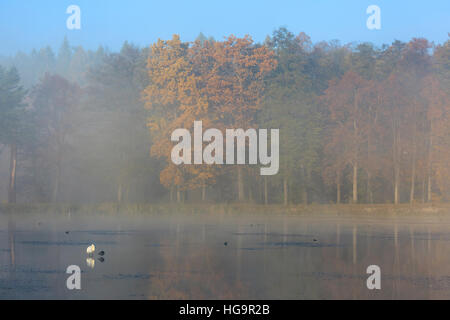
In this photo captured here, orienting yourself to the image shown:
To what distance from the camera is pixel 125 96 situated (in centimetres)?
7150

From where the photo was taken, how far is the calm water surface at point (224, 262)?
1922 centimetres

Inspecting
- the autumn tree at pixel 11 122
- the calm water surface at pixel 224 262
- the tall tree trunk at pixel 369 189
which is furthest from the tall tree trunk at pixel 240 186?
the autumn tree at pixel 11 122

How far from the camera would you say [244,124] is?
6550 centimetres

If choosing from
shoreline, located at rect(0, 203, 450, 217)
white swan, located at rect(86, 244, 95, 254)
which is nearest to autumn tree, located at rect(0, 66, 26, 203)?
shoreline, located at rect(0, 203, 450, 217)

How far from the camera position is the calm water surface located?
1922cm

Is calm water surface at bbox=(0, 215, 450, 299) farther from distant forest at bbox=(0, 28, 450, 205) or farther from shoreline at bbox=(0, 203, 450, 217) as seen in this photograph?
distant forest at bbox=(0, 28, 450, 205)

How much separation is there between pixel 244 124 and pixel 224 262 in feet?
134

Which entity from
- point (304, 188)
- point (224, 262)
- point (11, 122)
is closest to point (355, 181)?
point (304, 188)

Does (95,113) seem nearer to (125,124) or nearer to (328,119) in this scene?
(125,124)

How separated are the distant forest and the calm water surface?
2293 centimetres

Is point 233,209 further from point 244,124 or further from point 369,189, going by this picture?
point 369,189

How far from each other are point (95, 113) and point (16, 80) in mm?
9415

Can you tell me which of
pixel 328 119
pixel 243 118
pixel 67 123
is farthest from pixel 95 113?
pixel 328 119
